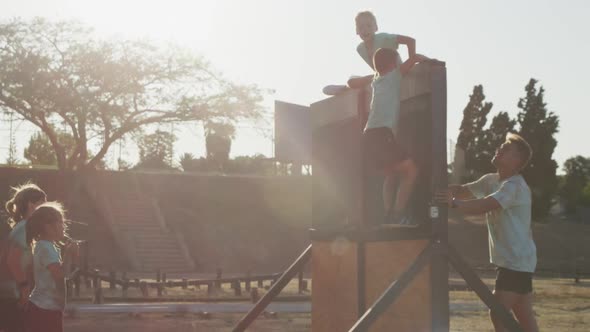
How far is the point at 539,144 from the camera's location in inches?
1793

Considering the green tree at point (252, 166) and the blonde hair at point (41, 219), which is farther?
the green tree at point (252, 166)

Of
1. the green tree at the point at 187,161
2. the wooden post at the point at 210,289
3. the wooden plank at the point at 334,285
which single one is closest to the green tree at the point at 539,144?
the green tree at the point at 187,161

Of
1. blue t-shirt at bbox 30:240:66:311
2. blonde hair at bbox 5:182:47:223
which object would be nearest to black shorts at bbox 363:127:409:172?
blue t-shirt at bbox 30:240:66:311

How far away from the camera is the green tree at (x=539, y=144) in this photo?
45.4m

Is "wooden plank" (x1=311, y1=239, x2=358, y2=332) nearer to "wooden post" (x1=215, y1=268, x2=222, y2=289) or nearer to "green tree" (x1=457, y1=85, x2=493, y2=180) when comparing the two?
"wooden post" (x1=215, y1=268, x2=222, y2=289)

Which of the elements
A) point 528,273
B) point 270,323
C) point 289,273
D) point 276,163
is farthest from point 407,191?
point 276,163

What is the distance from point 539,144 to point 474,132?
14.3 feet

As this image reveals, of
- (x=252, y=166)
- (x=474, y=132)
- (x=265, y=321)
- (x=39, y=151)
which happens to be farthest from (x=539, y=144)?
(x=265, y=321)

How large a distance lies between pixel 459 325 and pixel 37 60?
998 inches

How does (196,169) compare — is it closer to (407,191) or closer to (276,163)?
(276,163)

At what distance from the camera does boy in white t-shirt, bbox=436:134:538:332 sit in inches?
212

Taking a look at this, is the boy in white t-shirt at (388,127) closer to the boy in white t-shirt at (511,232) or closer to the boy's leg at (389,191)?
the boy's leg at (389,191)

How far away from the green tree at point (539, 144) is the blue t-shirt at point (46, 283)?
41.1 meters

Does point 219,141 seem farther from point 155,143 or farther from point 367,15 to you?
point 367,15
